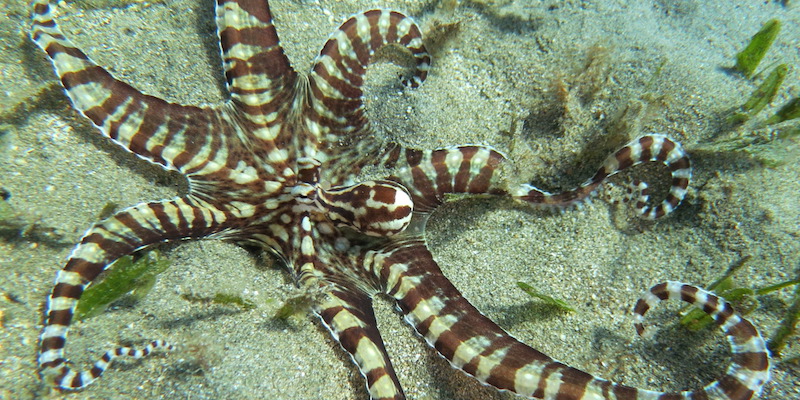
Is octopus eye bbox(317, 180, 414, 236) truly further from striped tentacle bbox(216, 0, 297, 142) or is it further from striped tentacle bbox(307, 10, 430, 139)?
striped tentacle bbox(216, 0, 297, 142)

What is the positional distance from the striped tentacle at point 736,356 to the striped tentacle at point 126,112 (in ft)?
12.9

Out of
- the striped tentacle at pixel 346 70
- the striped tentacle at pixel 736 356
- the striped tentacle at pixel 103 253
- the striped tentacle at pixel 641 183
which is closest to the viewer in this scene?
the striped tentacle at pixel 103 253

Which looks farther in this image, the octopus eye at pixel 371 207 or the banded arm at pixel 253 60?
the banded arm at pixel 253 60

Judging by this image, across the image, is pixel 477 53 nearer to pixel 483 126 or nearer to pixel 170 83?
pixel 483 126

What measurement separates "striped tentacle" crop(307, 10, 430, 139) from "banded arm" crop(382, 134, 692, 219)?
0.52 m

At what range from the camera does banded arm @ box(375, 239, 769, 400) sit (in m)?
2.77

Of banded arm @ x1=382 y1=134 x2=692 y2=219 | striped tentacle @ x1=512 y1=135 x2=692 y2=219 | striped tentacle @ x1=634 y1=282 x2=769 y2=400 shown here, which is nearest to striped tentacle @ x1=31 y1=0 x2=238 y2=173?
banded arm @ x1=382 y1=134 x2=692 y2=219

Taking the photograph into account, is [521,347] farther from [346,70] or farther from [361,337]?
[346,70]

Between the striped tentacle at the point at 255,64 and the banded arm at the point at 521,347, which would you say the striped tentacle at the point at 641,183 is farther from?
the striped tentacle at the point at 255,64


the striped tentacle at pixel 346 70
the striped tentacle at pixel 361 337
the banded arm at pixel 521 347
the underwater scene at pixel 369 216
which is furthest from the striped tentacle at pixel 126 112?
the banded arm at pixel 521 347

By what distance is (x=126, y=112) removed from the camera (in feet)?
10.5

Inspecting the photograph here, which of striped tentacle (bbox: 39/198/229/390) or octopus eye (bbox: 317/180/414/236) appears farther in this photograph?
octopus eye (bbox: 317/180/414/236)

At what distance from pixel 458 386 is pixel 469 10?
412 centimetres

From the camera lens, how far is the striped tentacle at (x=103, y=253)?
2.62 m
